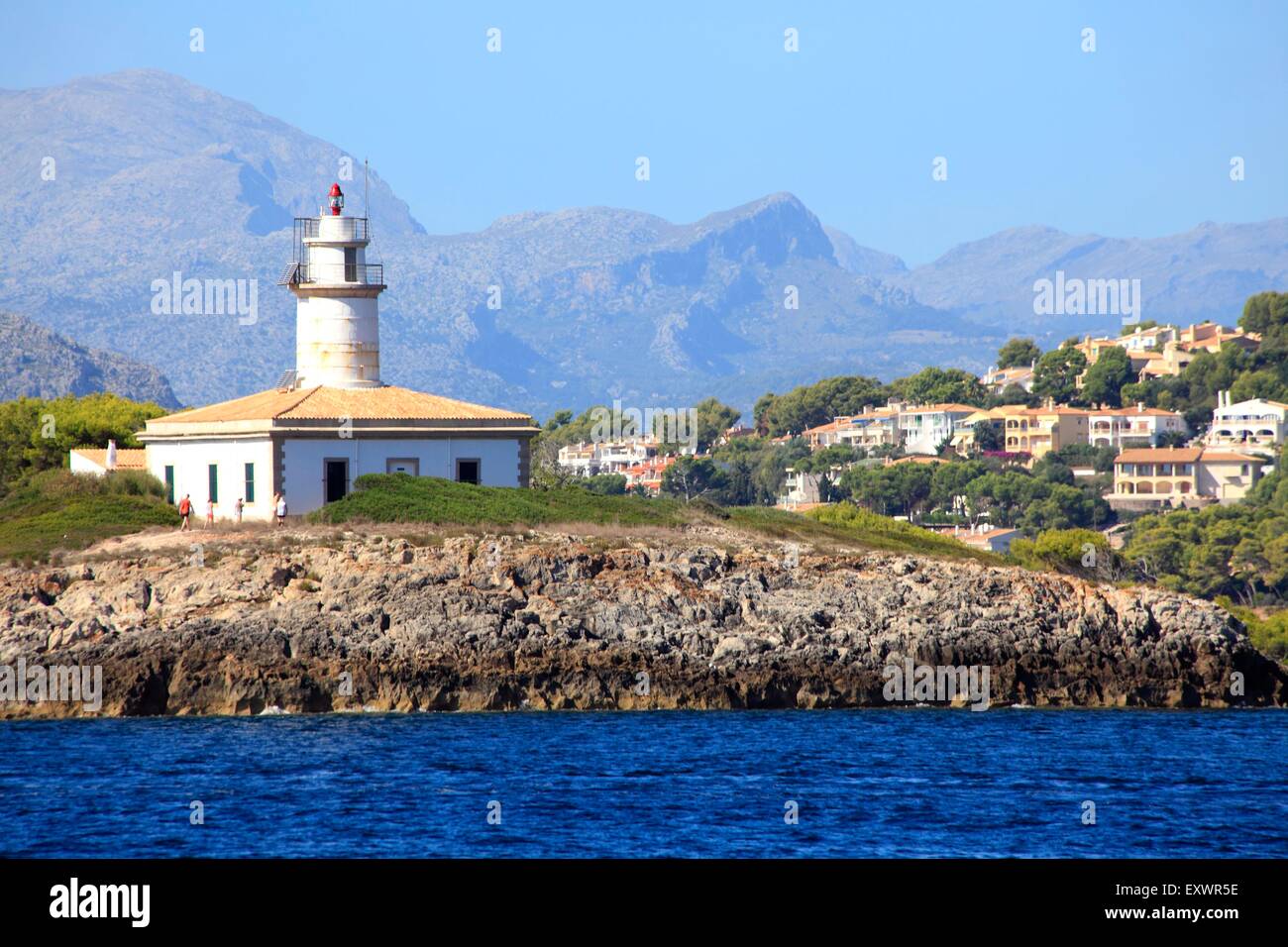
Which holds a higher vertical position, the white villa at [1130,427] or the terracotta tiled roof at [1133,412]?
the terracotta tiled roof at [1133,412]

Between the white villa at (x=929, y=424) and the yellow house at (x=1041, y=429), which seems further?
the white villa at (x=929, y=424)

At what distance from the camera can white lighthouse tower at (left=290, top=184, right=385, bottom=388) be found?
2064 inches

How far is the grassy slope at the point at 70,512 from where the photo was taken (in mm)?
46938

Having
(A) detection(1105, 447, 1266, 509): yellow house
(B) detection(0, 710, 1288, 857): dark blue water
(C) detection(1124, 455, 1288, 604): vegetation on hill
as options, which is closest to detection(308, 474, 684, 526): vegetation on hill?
(B) detection(0, 710, 1288, 857): dark blue water

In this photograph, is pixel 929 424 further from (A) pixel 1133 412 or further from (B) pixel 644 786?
(B) pixel 644 786

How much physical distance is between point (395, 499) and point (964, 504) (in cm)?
10197

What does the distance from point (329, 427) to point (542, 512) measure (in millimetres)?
5660

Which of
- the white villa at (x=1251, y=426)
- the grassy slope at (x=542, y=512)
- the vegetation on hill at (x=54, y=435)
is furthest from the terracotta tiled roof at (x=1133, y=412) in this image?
the vegetation on hill at (x=54, y=435)

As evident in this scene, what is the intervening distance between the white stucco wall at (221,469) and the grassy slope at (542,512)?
5.66ft

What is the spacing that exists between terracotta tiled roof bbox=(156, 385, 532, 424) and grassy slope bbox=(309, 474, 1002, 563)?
196 centimetres

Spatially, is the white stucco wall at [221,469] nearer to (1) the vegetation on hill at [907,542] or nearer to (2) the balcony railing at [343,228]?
(2) the balcony railing at [343,228]
